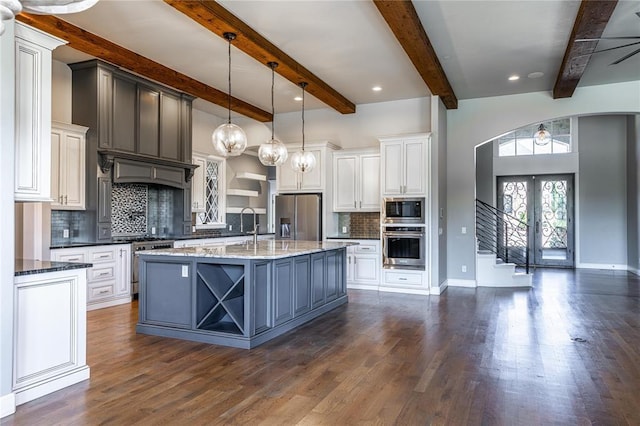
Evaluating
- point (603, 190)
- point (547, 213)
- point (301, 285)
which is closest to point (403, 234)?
point (301, 285)

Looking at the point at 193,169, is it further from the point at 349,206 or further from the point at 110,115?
the point at 349,206

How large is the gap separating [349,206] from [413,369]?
14.5 ft

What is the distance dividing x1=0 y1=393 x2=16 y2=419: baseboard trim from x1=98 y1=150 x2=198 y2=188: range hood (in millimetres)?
3683

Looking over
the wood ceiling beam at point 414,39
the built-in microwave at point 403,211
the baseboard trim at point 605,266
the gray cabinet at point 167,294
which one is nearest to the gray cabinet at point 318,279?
the gray cabinet at point 167,294

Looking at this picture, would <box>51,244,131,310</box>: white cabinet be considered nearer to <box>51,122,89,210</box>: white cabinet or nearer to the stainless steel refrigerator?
<box>51,122,89,210</box>: white cabinet

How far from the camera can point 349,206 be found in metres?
7.61

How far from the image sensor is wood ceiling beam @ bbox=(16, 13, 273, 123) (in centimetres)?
437

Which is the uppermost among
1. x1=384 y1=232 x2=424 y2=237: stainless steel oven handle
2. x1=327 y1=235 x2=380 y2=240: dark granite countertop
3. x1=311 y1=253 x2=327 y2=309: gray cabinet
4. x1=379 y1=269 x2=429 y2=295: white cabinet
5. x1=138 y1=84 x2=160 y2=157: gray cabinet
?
x1=138 y1=84 x2=160 y2=157: gray cabinet

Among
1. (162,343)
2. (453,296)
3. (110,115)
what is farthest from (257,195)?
(162,343)

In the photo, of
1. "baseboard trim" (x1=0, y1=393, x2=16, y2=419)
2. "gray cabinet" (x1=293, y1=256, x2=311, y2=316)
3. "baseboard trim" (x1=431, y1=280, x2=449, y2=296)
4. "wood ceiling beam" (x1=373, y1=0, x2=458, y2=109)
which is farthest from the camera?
"baseboard trim" (x1=431, y1=280, x2=449, y2=296)

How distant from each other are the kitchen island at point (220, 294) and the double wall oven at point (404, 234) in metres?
2.69

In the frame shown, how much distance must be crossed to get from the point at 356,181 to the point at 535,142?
566 cm

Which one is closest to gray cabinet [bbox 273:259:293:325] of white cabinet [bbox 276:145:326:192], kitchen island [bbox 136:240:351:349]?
kitchen island [bbox 136:240:351:349]

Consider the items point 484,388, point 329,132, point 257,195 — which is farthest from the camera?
point 257,195
